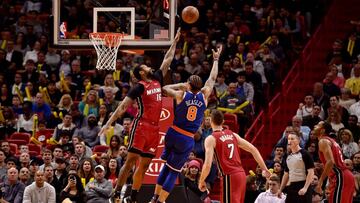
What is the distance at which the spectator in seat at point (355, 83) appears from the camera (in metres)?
23.4

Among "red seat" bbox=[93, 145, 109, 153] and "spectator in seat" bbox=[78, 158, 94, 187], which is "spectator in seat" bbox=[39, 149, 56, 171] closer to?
"spectator in seat" bbox=[78, 158, 94, 187]

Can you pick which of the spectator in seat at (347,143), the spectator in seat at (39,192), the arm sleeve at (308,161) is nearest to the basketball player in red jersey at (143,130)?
the arm sleeve at (308,161)

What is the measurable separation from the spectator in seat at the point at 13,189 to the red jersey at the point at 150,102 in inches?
193

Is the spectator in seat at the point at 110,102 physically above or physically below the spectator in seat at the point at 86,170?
above

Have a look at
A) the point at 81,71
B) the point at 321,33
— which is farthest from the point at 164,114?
the point at 321,33

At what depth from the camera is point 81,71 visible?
26.2 metres

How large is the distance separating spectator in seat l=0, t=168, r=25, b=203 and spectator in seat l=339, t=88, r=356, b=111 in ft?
25.4

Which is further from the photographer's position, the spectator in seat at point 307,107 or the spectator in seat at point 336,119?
the spectator in seat at point 307,107

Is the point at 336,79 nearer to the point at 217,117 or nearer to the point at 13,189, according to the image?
the point at 13,189

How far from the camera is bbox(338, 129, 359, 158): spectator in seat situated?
68.5 feet

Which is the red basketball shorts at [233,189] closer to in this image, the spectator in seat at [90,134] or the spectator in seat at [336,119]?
the spectator in seat at [336,119]

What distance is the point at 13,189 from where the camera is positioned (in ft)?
66.7

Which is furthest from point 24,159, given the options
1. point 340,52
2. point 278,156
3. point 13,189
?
point 340,52

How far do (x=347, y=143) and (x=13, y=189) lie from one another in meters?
7.13
